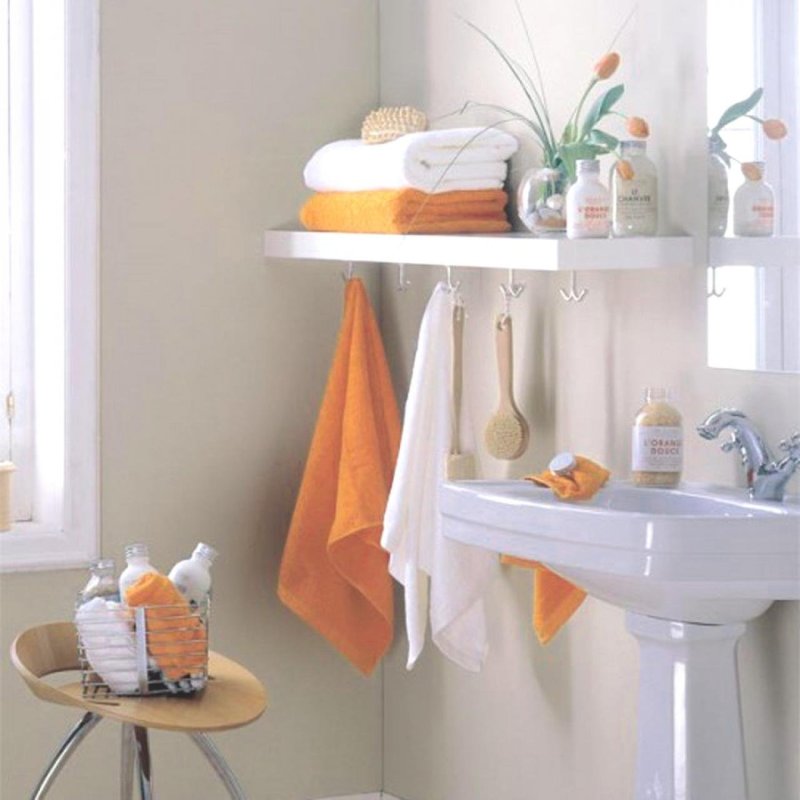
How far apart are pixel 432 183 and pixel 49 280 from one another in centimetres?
86

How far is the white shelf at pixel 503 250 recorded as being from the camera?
2.96 metres

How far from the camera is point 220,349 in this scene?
3.84 metres

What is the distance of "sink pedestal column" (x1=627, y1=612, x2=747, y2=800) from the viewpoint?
2.77 m

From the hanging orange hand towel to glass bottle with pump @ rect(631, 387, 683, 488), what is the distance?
84 centimetres

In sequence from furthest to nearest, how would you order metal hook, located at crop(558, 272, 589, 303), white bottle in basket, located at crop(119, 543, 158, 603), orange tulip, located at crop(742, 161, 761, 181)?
metal hook, located at crop(558, 272, 589, 303) → white bottle in basket, located at crop(119, 543, 158, 603) → orange tulip, located at crop(742, 161, 761, 181)

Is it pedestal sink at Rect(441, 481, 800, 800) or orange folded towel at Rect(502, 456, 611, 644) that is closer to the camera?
pedestal sink at Rect(441, 481, 800, 800)

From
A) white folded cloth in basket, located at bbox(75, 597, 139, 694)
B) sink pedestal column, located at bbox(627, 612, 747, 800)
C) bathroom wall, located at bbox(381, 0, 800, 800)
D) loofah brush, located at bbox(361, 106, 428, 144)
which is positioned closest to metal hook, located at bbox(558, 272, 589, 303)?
bathroom wall, located at bbox(381, 0, 800, 800)

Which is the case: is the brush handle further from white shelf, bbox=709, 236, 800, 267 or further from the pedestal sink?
white shelf, bbox=709, 236, 800, 267

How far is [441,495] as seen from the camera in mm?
2965

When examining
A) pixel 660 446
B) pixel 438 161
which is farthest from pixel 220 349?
pixel 660 446

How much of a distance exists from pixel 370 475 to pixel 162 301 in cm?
56

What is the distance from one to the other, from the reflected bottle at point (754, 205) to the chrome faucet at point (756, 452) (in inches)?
11.3

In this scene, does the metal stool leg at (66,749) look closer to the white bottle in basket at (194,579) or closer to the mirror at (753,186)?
the white bottle in basket at (194,579)

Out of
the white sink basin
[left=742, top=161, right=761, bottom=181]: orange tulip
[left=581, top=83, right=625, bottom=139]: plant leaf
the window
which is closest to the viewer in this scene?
the white sink basin
